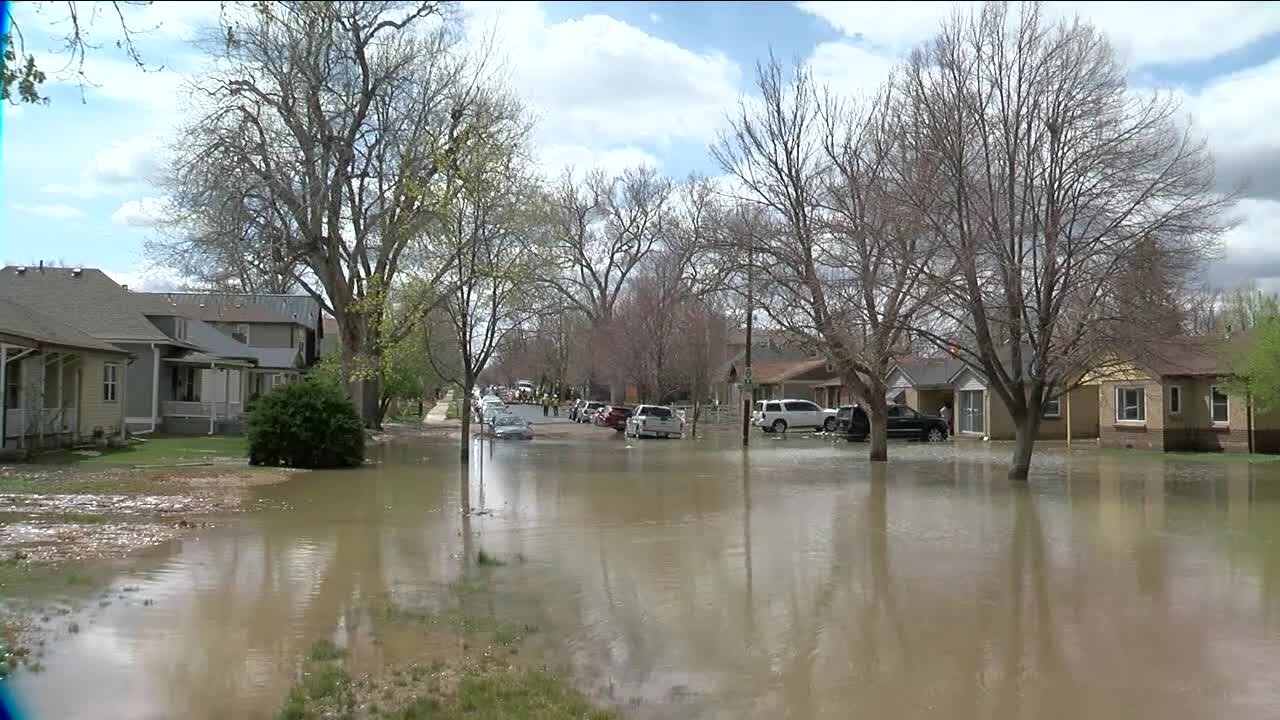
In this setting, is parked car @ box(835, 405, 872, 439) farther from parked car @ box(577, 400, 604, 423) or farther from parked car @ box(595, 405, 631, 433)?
parked car @ box(577, 400, 604, 423)

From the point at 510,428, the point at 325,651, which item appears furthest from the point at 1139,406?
the point at 325,651

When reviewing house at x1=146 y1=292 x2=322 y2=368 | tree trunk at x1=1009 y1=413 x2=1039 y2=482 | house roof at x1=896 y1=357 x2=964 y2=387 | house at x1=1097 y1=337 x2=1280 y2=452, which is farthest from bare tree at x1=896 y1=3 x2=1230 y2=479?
house at x1=146 y1=292 x2=322 y2=368

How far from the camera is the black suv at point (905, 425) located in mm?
44031

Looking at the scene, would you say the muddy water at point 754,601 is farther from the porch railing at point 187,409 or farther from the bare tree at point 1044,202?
the porch railing at point 187,409

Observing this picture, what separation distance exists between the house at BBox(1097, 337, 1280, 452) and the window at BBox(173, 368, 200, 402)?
35657mm

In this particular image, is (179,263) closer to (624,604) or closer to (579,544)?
(579,544)

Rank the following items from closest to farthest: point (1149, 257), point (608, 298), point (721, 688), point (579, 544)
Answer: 1. point (721, 688)
2. point (579, 544)
3. point (1149, 257)
4. point (608, 298)

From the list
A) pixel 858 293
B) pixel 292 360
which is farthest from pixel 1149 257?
pixel 292 360

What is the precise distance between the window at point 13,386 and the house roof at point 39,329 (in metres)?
1.12

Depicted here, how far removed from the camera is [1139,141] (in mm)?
20797

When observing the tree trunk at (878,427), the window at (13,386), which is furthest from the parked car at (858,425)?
the window at (13,386)

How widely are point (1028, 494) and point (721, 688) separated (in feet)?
51.8

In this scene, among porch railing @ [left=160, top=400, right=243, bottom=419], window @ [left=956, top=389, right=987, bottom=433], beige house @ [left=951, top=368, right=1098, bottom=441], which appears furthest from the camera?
window @ [left=956, top=389, right=987, bottom=433]

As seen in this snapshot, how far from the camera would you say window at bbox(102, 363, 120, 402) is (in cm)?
3138
